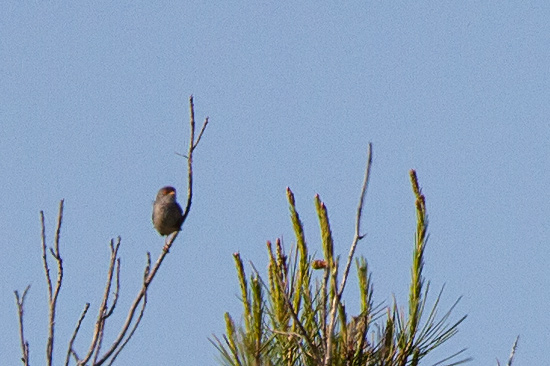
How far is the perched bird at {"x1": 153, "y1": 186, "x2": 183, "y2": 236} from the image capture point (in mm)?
7441

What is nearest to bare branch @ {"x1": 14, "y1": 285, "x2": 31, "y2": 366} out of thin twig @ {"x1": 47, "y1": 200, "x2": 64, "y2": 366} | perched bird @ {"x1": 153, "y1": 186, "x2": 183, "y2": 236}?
thin twig @ {"x1": 47, "y1": 200, "x2": 64, "y2": 366}

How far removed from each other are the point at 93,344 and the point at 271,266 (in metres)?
0.66

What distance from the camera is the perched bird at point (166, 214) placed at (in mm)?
7441

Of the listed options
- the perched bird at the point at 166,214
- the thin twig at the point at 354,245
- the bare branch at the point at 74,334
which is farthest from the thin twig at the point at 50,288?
the perched bird at the point at 166,214

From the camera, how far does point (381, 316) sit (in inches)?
124

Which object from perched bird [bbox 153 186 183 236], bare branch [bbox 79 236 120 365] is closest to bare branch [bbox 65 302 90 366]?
bare branch [bbox 79 236 120 365]

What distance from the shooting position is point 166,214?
746 centimetres

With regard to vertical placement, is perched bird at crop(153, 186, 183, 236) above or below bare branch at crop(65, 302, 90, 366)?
above

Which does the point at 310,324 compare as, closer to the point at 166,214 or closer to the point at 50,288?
the point at 50,288

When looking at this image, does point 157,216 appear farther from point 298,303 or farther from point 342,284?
point 342,284

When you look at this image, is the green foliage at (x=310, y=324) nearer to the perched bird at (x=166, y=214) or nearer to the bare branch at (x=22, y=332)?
the bare branch at (x=22, y=332)

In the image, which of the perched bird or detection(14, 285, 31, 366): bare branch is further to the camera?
the perched bird

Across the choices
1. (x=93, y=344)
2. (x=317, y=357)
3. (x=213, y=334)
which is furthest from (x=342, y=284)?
(x=93, y=344)

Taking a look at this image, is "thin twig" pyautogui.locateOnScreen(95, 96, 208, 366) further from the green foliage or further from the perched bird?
the perched bird
